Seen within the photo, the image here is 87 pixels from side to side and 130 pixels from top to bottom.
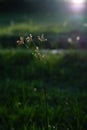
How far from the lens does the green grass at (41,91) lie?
4673 millimetres

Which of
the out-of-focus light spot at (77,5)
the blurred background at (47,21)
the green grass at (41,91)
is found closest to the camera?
the green grass at (41,91)

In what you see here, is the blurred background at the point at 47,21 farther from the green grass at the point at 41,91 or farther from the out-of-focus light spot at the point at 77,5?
the green grass at the point at 41,91

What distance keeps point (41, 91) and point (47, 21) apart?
7.96 meters

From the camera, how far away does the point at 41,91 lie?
5785 millimetres

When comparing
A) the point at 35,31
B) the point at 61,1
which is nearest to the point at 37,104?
the point at 35,31

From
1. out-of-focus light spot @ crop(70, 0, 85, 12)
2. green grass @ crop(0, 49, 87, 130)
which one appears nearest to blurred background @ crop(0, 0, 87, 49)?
out-of-focus light spot @ crop(70, 0, 85, 12)

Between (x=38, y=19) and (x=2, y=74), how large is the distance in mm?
7481

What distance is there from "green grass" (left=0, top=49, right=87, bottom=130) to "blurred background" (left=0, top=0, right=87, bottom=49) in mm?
532

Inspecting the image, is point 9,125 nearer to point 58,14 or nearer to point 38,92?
point 38,92

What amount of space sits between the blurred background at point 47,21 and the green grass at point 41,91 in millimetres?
532

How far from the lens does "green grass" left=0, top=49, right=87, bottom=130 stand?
4673mm

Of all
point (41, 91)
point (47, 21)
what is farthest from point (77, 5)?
point (41, 91)

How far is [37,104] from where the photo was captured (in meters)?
5.25

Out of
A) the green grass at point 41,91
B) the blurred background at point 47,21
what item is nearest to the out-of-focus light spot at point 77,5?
the blurred background at point 47,21
